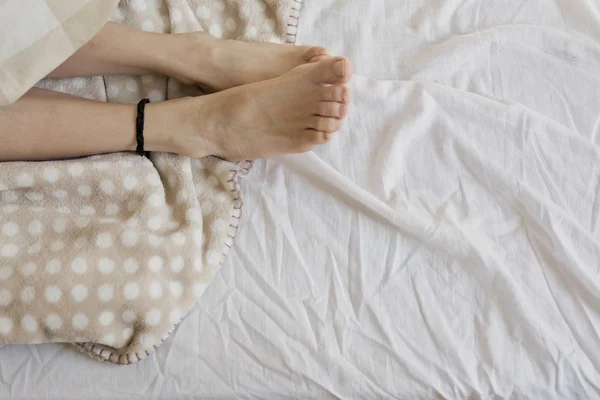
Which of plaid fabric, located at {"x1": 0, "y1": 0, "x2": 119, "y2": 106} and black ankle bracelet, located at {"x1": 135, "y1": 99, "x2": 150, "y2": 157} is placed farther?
black ankle bracelet, located at {"x1": 135, "y1": 99, "x2": 150, "y2": 157}

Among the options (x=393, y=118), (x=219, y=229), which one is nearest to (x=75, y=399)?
(x=219, y=229)

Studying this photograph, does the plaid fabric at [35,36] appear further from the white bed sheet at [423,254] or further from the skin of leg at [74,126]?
the white bed sheet at [423,254]

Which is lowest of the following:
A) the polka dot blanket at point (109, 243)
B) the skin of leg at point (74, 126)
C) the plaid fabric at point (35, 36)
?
the polka dot blanket at point (109, 243)

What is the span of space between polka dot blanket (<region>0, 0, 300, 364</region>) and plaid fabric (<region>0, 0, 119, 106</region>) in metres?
0.11

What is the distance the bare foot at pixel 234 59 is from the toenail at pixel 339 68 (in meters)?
0.06

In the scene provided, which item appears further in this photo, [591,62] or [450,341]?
[591,62]

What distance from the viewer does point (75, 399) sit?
0.66m

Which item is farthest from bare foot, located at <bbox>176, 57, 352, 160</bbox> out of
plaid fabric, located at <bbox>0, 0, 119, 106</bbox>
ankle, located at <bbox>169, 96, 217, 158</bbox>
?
plaid fabric, located at <bbox>0, 0, 119, 106</bbox>

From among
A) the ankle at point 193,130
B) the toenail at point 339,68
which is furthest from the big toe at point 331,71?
the ankle at point 193,130

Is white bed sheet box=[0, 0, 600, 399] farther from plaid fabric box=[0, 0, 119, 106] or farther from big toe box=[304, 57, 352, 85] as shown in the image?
plaid fabric box=[0, 0, 119, 106]

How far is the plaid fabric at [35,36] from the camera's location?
2.02ft

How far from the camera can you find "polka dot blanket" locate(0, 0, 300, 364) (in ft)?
2.13

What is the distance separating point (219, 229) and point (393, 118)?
10.7 inches

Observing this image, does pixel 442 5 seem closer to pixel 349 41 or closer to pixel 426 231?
pixel 349 41
